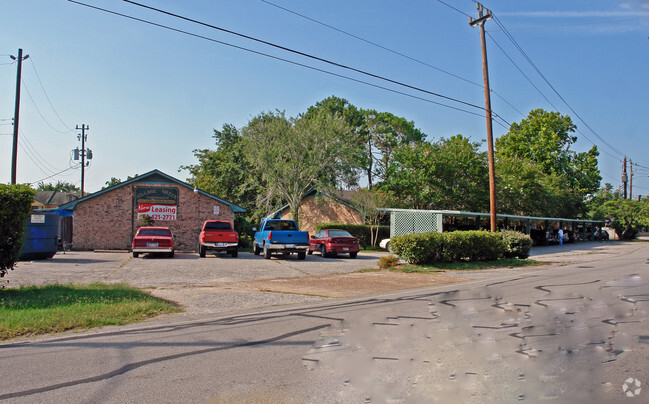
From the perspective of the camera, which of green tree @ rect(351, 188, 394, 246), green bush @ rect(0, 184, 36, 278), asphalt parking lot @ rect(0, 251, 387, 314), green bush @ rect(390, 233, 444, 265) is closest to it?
green bush @ rect(0, 184, 36, 278)

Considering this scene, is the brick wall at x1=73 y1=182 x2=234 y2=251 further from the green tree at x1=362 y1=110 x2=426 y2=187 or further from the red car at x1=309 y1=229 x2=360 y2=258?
the green tree at x1=362 y1=110 x2=426 y2=187

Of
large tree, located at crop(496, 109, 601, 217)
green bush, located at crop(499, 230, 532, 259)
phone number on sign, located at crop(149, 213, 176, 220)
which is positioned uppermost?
large tree, located at crop(496, 109, 601, 217)

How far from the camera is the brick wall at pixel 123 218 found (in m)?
28.4

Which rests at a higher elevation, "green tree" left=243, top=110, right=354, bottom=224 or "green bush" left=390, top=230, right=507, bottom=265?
"green tree" left=243, top=110, right=354, bottom=224

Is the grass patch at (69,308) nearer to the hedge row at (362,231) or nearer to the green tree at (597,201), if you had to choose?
the hedge row at (362,231)

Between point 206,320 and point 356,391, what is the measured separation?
469 cm

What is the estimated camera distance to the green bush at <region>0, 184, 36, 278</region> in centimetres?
977

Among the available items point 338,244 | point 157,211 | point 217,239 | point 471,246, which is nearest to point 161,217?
→ point 157,211

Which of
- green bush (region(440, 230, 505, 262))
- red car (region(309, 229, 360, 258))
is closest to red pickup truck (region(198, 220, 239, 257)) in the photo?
red car (region(309, 229, 360, 258))

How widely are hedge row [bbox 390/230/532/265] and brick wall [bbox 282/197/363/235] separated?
19608mm

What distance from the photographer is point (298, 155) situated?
39500mm

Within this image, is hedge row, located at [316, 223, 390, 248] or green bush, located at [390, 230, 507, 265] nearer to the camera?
green bush, located at [390, 230, 507, 265]

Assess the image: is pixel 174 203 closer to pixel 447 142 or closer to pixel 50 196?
pixel 447 142

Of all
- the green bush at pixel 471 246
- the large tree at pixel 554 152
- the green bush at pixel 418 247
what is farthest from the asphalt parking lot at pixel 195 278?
the large tree at pixel 554 152
